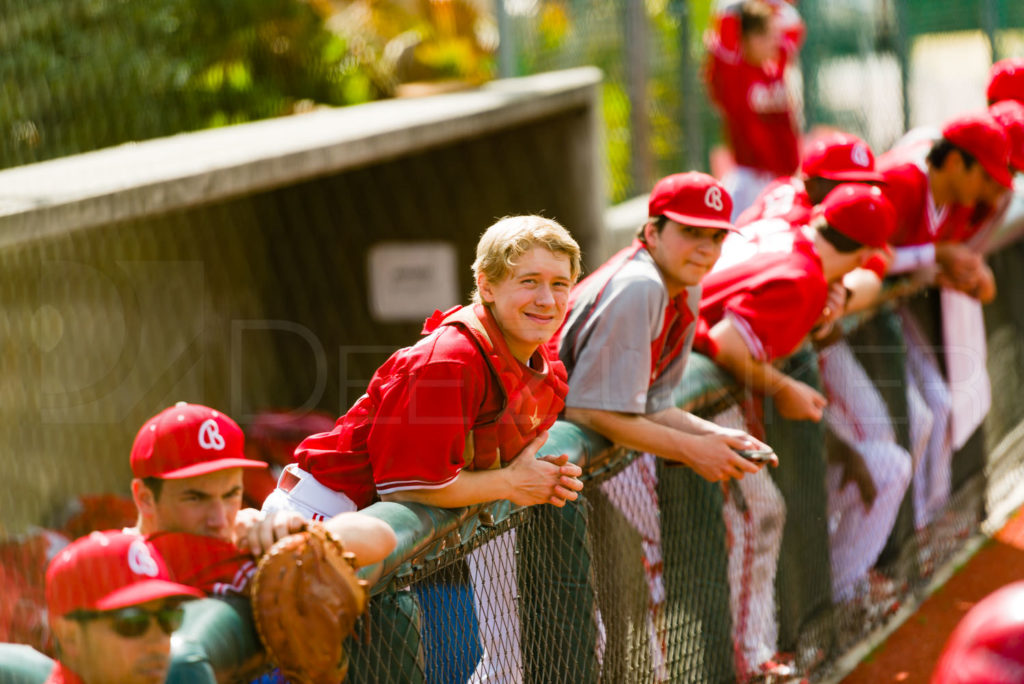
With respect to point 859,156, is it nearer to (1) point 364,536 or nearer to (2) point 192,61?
(1) point 364,536

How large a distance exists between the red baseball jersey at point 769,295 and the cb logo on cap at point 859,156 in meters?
0.54

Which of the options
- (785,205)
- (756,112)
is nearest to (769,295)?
(785,205)

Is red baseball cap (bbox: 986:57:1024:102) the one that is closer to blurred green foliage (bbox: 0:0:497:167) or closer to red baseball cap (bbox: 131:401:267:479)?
blurred green foliage (bbox: 0:0:497:167)

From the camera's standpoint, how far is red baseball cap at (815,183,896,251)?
331 centimetres

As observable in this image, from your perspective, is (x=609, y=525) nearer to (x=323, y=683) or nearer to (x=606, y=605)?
(x=606, y=605)

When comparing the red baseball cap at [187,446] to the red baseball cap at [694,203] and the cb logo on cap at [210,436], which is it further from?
the red baseball cap at [694,203]

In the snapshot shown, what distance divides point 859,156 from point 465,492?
226 cm

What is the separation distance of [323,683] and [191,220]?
519cm

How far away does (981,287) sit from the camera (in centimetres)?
423

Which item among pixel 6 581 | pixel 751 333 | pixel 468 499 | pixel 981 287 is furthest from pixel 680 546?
pixel 6 581

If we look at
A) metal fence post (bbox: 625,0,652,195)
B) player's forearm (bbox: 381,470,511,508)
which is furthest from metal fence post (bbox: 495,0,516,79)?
player's forearm (bbox: 381,470,511,508)

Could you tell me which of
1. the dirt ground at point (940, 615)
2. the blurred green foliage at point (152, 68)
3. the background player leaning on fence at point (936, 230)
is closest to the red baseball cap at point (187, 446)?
the dirt ground at point (940, 615)

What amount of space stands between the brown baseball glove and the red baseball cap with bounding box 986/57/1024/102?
388 centimetres

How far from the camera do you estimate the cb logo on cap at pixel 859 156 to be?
12.3ft
